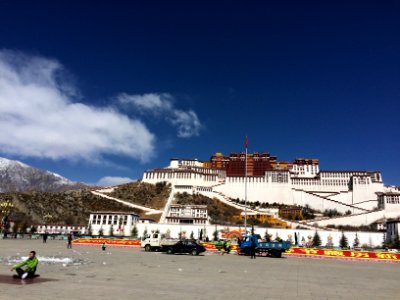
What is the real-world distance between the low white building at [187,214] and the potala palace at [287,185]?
61.5 ft

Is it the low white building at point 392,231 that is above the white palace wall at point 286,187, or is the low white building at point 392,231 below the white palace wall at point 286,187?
below

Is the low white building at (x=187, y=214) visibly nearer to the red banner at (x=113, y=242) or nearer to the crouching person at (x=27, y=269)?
the red banner at (x=113, y=242)

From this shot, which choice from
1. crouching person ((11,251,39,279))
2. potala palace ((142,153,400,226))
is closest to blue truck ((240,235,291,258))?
crouching person ((11,251,39,279))

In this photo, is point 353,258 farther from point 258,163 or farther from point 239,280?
point 258,163

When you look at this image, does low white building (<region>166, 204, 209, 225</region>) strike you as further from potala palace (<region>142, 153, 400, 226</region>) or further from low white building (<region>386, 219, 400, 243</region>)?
low white building (<region>386, 219, 400, 243</region>)


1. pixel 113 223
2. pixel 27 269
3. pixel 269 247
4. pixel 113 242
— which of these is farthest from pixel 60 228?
pixel 27 269

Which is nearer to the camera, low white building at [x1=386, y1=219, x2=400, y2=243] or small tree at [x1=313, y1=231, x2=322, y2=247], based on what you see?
small tree at [x1=313, y1=231, x2=322, y2=247]

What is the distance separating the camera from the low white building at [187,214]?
88562 mm

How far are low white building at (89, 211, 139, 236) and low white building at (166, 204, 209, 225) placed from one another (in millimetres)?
11365

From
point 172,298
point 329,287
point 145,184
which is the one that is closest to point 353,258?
point 329,287

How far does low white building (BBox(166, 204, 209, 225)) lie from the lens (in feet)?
291

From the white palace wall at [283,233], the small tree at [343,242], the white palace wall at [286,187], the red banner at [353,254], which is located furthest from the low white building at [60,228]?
the red banner at [353,254]

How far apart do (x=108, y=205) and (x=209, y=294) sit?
9692 cm

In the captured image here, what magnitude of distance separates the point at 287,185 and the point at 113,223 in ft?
215
